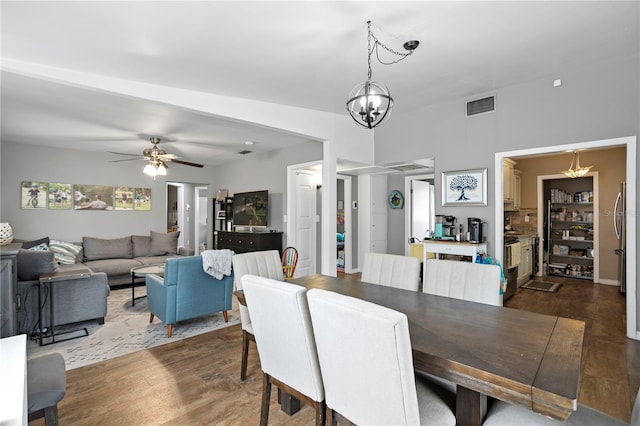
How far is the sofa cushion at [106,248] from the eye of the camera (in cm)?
572

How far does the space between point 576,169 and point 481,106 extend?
2.75 metres

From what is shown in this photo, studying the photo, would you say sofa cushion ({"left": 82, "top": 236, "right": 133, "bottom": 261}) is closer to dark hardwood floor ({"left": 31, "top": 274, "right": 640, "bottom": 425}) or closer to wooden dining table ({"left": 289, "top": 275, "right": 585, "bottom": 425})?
dark hardwood floor ({"left": 31, "top": 274, "right": 640, "bottom": 425})

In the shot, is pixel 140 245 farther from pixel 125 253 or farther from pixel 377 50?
pixel 377 50

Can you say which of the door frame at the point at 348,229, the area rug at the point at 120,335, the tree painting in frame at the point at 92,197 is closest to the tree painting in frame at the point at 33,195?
the tree painting in frame at the point at 92,197

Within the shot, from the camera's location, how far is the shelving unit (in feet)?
20.4

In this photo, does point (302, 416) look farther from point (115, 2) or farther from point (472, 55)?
point (472, 55)

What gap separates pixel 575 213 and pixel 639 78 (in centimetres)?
410

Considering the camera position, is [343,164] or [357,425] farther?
[343,164]

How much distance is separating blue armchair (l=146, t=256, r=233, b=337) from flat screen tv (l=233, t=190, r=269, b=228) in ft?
8.60

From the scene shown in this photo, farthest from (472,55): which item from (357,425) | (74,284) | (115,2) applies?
(74,284)

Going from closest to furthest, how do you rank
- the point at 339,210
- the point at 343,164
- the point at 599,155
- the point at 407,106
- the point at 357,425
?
the point at 357,425 → the point at 407,106 → the point at 343,164 → the point at 599,155 → the point at 339,210

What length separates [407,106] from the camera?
14.6 feet

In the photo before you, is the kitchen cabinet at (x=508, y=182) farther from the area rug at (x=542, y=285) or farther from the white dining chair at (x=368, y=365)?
the white dining chair at (x=368, y=365)

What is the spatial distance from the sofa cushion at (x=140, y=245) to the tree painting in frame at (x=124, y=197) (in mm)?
743
